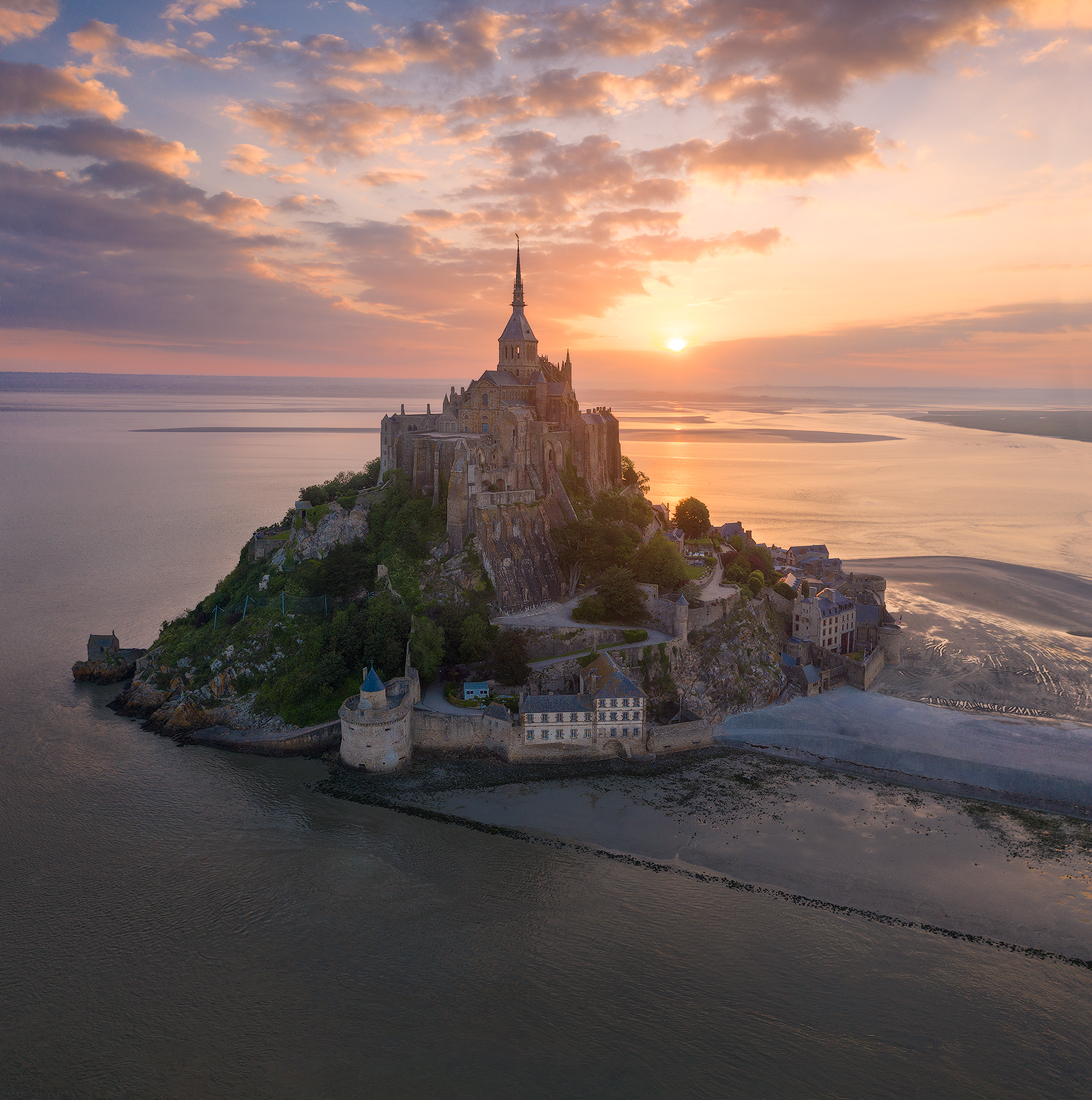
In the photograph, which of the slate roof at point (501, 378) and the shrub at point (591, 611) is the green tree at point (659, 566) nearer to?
the shrub at point (591, 611)

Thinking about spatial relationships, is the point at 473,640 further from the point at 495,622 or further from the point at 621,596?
the point at 621,596

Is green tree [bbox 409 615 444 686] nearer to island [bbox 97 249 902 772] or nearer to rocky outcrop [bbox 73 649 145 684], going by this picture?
island [bbox 97 249 902 772]

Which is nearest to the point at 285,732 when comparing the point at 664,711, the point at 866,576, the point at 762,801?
the point at 664,711

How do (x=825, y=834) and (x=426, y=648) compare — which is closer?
(x=825, y=834)

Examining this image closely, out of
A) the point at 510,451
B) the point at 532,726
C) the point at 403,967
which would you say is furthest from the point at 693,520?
the point at 403,967

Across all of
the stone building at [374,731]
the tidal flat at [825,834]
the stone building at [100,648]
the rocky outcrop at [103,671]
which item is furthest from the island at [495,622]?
the tidal flat at [825,834]

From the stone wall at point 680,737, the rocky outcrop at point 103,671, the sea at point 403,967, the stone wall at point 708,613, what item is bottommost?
the sea at point 403,967

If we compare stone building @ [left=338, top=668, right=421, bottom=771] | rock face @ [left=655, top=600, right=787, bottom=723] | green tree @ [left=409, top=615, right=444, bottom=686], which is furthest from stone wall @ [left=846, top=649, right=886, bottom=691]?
stone building @ [left=338, top=668, right=421, bottom=771]
